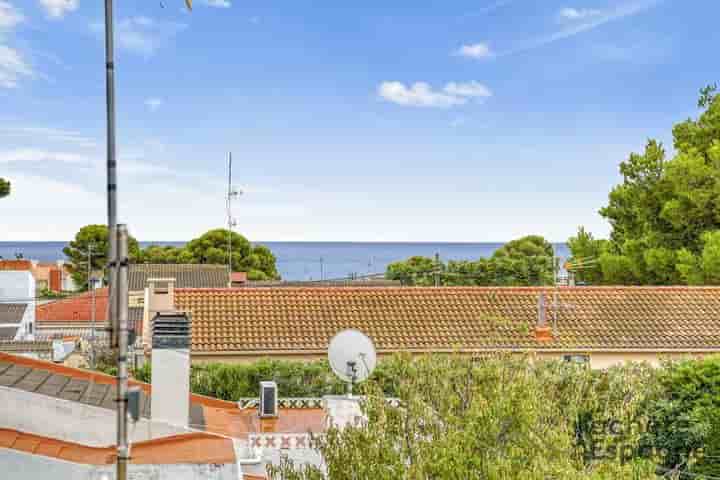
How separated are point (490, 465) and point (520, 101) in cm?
3374

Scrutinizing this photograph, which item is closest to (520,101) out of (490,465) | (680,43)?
(680,43)

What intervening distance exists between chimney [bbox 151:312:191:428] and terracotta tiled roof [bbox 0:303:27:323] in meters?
26.1

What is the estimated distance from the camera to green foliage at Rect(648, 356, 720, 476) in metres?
14.3

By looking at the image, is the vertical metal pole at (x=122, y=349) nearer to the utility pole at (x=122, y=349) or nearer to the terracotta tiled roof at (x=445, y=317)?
the utility pole at (x=122, y=349)

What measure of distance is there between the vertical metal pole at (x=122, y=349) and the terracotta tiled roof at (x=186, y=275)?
4057 centimetres

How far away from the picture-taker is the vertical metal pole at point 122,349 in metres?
4.24

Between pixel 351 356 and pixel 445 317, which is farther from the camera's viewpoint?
pixel 445 317

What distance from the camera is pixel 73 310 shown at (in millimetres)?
43000

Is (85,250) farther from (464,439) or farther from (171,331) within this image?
(464,439)

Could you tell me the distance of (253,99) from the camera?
98.4 feet

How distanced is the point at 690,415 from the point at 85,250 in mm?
58842

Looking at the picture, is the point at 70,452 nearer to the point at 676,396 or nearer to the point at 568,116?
the point at 676,396

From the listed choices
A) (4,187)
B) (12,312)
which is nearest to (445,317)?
(4,187)

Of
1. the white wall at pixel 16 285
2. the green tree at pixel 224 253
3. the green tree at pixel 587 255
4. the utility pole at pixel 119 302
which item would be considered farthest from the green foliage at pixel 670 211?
the green tree at pixel 224 253
